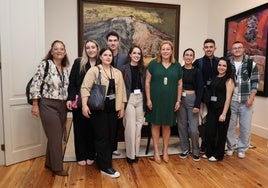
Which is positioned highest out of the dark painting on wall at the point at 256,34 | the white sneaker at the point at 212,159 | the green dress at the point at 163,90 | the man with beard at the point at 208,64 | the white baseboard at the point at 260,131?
the dark painting on wall at the point at 256,34

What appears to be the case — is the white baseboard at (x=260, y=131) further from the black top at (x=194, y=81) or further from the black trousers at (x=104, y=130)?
the black trousers at (x=104, y=130)

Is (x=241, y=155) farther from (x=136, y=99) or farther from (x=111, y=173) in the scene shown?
(x=111, y=173)

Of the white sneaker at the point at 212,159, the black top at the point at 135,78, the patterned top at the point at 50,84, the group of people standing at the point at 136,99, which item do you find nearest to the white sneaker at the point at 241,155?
the group of people standing at the point at 136,99

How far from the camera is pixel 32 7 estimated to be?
9.34ft

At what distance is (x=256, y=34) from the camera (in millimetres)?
4367

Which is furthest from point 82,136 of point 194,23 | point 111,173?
point 194,23

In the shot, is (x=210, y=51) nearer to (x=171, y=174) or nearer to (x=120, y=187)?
(x=171, y=174)

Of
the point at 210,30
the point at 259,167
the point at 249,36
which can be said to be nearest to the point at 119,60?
the point at 259,167

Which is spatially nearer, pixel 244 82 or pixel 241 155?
pixel 244 82

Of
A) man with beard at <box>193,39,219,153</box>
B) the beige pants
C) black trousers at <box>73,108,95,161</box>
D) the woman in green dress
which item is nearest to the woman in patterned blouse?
black trousers at <box>73,108,95,161</box>

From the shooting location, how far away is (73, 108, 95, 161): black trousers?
9.17 ft

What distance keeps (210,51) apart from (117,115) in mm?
1522

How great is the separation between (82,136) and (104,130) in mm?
423

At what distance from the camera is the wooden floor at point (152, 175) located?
→ 2.45 meters
